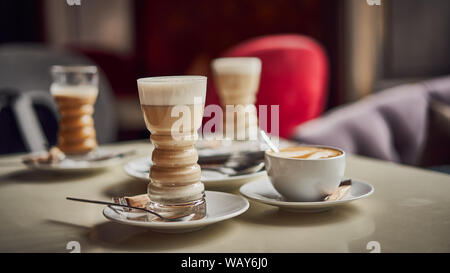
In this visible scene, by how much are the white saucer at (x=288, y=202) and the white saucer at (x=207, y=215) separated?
40 millimetres

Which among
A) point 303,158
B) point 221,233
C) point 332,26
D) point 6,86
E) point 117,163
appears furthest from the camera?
point 332,26

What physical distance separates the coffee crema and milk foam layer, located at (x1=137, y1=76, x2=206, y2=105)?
7.8 inches

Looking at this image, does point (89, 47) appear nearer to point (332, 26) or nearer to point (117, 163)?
point (332, 26)

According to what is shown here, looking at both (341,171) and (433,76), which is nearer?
(341,171)

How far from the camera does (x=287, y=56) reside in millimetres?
2361

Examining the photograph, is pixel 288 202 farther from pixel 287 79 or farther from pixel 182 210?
pixel 287 79

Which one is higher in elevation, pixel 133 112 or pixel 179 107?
pixel 179 107

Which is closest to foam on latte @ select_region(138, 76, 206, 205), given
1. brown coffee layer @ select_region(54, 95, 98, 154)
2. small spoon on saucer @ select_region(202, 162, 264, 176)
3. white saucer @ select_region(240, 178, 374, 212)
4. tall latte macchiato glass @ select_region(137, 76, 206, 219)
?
tall latte macchiato glass @ select_region(137, 76, 206, 219)

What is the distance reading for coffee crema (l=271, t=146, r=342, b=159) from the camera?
822mm

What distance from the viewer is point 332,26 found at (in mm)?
4059

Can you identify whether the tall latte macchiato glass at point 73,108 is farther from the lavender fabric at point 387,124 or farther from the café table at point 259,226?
the lavender fabric at point 387,124
